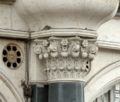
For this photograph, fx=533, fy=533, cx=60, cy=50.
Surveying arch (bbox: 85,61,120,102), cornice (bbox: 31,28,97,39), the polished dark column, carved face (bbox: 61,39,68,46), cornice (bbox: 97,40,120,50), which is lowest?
the polished dark column

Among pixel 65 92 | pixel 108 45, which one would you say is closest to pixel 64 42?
pixel 65 92

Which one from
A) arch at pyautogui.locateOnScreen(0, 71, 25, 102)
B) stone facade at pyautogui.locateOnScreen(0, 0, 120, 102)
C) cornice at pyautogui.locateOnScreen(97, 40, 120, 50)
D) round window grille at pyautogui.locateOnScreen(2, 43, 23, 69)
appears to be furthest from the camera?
cornice at pyautogui.locateOnScreen(97, 40, 120, 50)

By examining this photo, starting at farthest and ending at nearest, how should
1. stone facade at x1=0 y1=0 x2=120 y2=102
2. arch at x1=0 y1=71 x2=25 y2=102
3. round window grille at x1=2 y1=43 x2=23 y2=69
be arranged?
1. round window grille at x1=2 y1=43 x2=23 y2=69
2. arch at x1=0 y1=71 x2=25 y2=102
3. stone facade at x1=0 y1=0 x2=120 y2=102

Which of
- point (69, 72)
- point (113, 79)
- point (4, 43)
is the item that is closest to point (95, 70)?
point (113, 79)

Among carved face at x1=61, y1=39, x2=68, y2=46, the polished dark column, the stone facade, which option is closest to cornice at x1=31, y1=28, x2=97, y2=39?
the stone facade

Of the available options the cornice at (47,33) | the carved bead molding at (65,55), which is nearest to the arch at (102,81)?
the carved bead molding at (65,55)

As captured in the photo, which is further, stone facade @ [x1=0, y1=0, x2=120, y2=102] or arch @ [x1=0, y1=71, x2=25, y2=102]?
arch @ [x1=0, y1=71, x2=25, y2=102]

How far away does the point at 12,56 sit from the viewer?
1041 centimetres

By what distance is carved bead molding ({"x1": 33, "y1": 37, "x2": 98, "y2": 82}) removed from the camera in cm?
1003

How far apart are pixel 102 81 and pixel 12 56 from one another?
2173 millimetres

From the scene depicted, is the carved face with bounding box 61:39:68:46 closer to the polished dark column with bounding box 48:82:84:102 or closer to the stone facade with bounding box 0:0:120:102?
the stone facade with bounding box 0:0:120:102

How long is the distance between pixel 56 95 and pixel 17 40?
54.0 inches

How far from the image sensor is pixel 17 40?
1050 centimetres

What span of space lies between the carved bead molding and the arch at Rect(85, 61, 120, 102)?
0.96 metres
